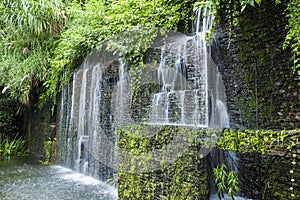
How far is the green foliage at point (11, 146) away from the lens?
7840 mm

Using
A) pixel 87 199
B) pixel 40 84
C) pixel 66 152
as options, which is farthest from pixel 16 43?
pixel 87 199

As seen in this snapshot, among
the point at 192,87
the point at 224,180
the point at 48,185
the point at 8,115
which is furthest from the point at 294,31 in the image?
the point at 8,115

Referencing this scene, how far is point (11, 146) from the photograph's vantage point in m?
8.01

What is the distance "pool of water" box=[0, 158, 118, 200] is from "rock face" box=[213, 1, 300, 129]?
2.19 meters

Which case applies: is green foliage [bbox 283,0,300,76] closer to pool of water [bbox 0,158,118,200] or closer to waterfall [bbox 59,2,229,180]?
waterfall [bbox 59,2,229,180]

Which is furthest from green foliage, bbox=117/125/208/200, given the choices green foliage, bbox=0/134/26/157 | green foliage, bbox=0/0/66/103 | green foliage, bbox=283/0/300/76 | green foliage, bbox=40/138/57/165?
green foliage, bbox=0/134/26/157

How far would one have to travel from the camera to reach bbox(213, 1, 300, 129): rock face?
296cm

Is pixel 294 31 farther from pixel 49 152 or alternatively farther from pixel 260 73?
pixel 49 152

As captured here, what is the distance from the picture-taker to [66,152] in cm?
632

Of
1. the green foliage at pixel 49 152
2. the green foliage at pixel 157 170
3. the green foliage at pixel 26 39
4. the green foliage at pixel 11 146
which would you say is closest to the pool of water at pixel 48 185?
the green foliage at pixel 49 152

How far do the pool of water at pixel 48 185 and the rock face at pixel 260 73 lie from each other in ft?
7.20

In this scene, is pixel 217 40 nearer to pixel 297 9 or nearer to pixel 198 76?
pixel 198 76

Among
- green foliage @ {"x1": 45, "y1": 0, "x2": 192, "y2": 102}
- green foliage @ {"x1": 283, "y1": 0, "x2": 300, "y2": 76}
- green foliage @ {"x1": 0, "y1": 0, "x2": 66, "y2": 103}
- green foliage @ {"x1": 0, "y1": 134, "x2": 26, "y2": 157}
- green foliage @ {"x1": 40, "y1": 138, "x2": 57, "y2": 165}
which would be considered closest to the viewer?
green foliage @ {"x1": 283, "y1": 0, "x2": 300, "y2": 76}

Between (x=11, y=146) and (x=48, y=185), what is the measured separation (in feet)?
14.2
